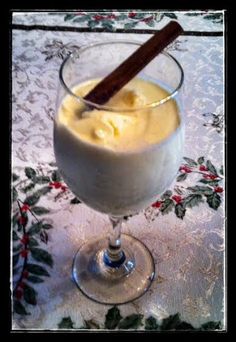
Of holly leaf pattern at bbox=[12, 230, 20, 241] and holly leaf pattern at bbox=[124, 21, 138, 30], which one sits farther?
holly leaf pattern at bbox=[124, 21, 138, 30]

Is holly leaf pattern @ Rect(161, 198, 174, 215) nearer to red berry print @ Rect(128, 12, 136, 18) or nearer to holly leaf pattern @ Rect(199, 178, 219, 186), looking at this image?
holly leaf pattern @ Rect(199, 178, 219, 186)

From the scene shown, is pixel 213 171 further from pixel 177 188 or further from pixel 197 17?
pixel 197 17

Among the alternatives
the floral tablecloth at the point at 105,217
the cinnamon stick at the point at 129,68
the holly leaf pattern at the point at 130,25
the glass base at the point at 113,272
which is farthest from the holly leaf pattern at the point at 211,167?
the holly leaf pattern at the point at 130,25

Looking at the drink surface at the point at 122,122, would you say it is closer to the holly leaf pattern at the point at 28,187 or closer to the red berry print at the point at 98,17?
the holly leaf pattern at the point at 28,187

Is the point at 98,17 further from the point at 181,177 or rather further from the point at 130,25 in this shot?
the point at 181,177

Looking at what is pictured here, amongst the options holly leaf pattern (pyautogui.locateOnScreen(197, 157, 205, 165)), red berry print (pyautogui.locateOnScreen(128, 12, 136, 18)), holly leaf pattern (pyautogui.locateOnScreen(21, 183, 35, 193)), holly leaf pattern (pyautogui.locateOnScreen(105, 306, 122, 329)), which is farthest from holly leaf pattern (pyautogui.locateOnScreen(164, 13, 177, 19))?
holly leaf pattern (pyautogui.locateOnScreen(105, 306, 122, 329))
